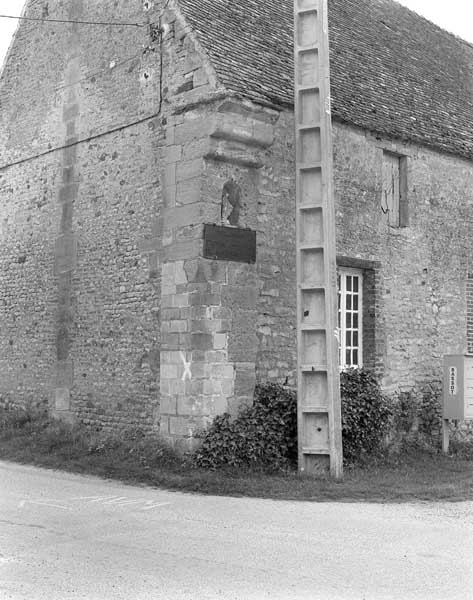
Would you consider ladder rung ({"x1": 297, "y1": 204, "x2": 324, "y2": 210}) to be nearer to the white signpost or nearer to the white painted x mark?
the white painted x mark

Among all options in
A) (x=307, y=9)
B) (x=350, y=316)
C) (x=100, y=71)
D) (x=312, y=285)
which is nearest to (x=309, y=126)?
(x=307, y=9)

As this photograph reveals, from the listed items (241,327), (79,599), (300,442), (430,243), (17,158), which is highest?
(17,158)

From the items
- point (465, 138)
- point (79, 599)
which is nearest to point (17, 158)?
point (465, 138)

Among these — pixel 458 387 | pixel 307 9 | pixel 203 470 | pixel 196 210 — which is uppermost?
pixel 307 9

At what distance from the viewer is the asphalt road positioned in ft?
18.4

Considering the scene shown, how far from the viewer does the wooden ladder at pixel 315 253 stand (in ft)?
34.2

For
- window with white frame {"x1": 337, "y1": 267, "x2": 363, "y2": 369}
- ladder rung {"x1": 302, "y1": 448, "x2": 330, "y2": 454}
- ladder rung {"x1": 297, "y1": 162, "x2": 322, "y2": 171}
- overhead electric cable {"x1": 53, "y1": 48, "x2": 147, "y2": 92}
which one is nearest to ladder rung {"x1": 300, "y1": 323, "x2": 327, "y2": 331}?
ladder rung {"x1": 302, "y1": 448, "x2": 330, "y2": 454}

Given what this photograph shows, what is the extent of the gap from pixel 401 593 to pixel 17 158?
38.5ft

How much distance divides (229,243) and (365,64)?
230 inches

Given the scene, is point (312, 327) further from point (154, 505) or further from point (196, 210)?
point (154, 505)

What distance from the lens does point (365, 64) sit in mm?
15055

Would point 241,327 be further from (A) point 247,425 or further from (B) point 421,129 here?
(B) point 421,129

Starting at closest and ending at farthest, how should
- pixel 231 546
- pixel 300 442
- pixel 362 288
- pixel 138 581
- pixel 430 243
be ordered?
pixel 138 581, pixel 231 546, pixel 300 442, pixel 362 288, pixel 430 243

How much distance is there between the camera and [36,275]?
14.2m
